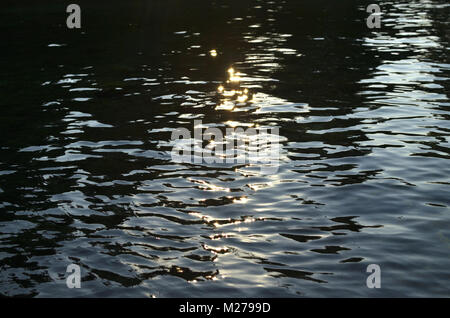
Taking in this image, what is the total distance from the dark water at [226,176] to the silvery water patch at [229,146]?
0.36 metres

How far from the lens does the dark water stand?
9773 millimetres

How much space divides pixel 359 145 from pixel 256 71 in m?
10.6

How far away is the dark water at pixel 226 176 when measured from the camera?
9773 mm

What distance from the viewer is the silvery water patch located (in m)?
14.9

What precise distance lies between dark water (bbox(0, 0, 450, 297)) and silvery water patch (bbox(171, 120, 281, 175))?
14.2 inches

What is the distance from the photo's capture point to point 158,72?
25578 mm

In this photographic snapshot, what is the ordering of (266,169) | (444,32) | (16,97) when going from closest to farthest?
(266,169) < (16,97) < (444,32)

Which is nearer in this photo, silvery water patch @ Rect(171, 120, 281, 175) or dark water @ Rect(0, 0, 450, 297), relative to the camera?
dark water @ Rect(0, 0, 450, 297)

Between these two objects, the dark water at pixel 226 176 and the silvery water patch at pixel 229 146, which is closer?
the dark water at pixel 226 176

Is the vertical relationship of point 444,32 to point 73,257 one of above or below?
above

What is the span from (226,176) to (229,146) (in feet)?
7.56

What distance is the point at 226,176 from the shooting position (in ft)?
45.5
